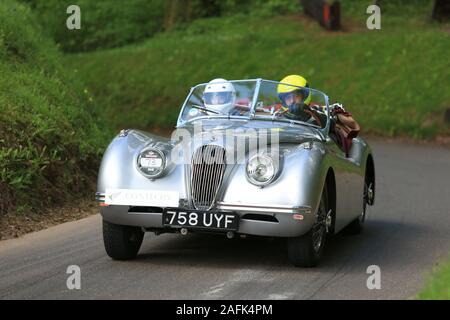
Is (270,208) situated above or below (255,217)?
above

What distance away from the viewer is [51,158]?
11.2m

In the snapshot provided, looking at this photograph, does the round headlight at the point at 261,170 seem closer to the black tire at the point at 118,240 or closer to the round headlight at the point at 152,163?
the round headlight at the point at 152,163

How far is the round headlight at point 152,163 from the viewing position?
8.13 meters

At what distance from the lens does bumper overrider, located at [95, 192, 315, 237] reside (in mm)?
7805

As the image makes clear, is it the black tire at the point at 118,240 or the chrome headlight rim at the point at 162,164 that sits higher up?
the chrome headlight rim at the point at 162,164

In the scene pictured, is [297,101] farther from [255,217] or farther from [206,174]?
[255,217]

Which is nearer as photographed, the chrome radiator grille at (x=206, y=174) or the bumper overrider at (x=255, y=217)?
the bumper overrider at (x=255, y=217)

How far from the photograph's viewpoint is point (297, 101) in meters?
9.73

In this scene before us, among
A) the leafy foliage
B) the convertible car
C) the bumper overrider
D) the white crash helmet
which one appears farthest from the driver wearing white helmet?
the leafy foliage

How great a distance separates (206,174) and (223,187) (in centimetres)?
19

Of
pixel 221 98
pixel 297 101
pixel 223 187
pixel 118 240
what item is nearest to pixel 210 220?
pixel 223 187

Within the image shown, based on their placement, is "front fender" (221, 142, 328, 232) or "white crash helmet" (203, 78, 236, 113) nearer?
"front fender" (221, 142, 328, 232)

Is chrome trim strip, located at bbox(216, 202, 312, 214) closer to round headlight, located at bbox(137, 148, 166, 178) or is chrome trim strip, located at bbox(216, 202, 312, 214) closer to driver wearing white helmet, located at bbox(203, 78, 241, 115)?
round headlight, located at bbox(137, 148, 166, 178)

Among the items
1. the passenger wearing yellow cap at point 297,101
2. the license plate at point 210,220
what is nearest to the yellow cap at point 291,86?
the passenger wearing yellow cap at point 297,101
